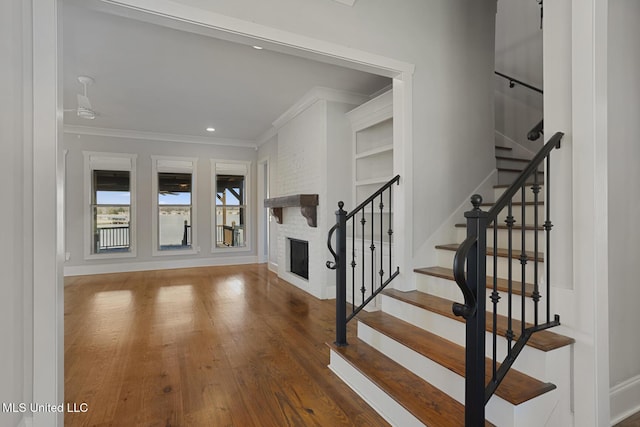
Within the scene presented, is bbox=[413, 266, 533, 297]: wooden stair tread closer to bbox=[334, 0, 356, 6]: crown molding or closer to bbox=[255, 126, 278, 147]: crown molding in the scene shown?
bbox=[334, 0, 356, 6]: crown molding

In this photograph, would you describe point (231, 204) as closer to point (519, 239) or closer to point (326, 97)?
point (326, 97)

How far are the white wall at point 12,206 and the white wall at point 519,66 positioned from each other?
439 cm

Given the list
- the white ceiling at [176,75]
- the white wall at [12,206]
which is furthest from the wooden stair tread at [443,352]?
the white ceiling at [176,75]

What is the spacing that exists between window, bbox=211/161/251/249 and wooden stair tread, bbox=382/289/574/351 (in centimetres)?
526

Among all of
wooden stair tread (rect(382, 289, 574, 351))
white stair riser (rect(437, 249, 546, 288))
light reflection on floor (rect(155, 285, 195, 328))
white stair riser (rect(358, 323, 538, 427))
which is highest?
white stair riser (rect(437, 249, 546, 288))

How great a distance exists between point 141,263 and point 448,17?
6.58 m

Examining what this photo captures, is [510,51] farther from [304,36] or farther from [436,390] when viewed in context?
[436,390]

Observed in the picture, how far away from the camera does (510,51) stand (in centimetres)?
393

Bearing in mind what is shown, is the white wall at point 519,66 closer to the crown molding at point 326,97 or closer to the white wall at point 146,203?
the crown molding at point 326,97

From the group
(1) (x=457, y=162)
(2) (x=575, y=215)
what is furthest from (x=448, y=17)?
(2) (x=575, y=215)

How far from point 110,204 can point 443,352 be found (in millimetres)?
6677

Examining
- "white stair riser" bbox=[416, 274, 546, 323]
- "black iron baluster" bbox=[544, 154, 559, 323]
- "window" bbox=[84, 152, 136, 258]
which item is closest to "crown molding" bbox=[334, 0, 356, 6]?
"black iron baluster" bbox=[544, 154, 559, 323]

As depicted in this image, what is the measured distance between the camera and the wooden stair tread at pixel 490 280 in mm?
1840

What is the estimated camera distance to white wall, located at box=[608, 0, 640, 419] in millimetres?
1694
